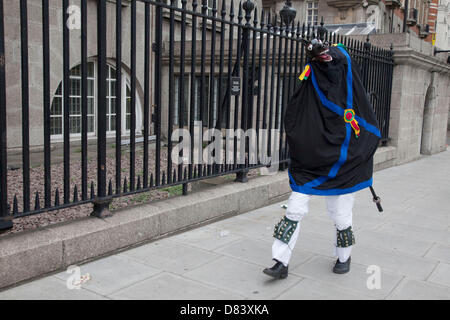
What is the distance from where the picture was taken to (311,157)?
357 centimetres

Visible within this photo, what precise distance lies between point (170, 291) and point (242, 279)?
61 cm

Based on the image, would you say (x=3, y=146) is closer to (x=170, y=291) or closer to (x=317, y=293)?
(x=170, y=291)

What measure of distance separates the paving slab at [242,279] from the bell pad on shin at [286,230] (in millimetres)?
360

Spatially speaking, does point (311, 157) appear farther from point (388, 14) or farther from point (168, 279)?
point (388, 14)

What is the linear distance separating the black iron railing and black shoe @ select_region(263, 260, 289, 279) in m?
1.53

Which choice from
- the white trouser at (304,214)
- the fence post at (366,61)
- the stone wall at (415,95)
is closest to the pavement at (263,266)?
the white trouser at (304,214)

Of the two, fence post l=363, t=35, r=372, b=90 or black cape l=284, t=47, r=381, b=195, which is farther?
fence post l=363, t=35, r=372, b=90

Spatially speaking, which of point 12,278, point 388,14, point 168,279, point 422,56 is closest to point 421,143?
point 422,56

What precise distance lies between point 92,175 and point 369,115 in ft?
14.6

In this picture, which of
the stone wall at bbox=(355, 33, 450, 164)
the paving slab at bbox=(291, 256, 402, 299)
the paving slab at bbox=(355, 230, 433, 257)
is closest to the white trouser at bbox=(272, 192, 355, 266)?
the paving slab at bbox=(291, 256, 402, 299)

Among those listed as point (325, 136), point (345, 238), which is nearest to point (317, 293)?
point (345, 238)

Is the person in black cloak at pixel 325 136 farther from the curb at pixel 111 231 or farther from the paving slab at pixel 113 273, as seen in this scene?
the curb at pixel 111 231

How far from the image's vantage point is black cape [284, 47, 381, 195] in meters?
3.53

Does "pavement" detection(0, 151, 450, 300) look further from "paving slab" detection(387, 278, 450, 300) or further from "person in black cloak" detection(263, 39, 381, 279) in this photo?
"person in black cloak" detection(263, 39, 381, 279)
